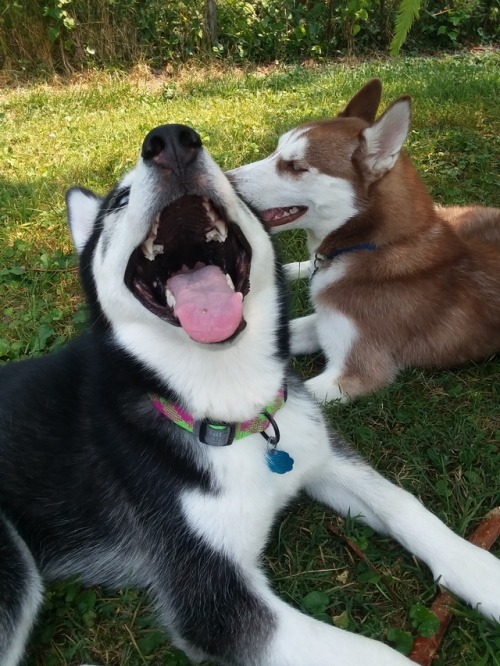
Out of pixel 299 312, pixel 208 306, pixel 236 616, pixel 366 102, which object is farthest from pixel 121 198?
pixel 366 102

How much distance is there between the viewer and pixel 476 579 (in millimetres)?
1821

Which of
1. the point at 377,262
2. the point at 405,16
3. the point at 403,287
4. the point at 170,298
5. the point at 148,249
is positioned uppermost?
the point at 405,16

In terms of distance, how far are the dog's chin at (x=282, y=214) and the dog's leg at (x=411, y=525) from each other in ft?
4.71

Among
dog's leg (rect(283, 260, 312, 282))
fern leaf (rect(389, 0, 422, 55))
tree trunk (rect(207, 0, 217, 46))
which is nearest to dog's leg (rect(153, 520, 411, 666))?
fern leaf (rect(389, 0, 422, 55))

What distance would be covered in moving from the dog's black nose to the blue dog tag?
3.20ft

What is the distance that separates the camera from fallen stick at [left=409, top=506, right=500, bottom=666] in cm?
172

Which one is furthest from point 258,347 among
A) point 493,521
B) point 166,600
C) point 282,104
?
point 282,104

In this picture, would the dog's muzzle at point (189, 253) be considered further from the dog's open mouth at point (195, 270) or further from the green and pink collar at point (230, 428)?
the green and pink collar at point (230, 428)

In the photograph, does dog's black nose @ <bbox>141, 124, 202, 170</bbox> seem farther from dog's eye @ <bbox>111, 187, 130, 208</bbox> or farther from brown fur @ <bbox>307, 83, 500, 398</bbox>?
brown fur @ <bbox>307, 83, 500, 398</bbox>

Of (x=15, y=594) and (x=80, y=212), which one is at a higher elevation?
(x=80, y=212)

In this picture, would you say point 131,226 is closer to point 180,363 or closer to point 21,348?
point 180,363

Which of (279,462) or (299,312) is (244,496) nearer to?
(279,462)

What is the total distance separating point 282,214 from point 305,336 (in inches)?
27.4

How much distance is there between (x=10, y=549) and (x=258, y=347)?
1089 mm
